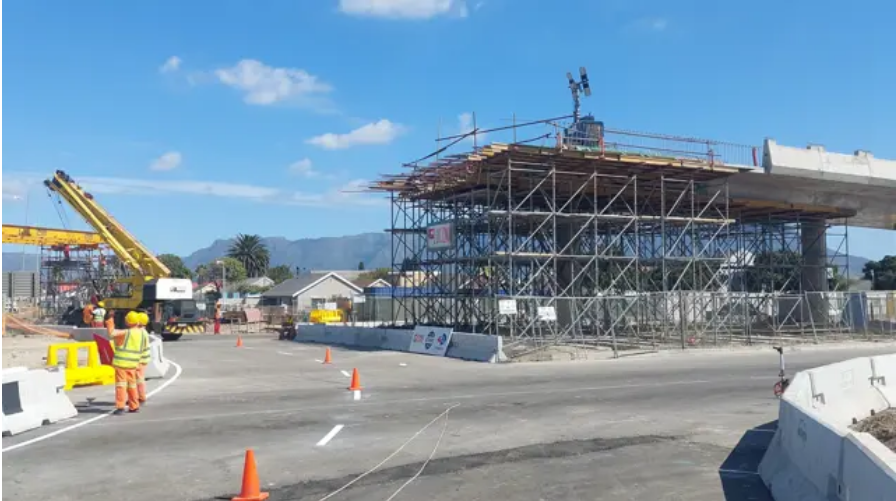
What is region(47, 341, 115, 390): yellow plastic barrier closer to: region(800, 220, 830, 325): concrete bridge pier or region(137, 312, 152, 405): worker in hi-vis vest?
region(137, 312, 152, 405): worker in hi-vis vest

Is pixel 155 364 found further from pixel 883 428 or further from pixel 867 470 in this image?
pixel 867 470

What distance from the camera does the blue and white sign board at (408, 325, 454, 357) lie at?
91.0 ft

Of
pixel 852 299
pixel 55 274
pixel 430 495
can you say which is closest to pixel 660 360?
pixel 852 299

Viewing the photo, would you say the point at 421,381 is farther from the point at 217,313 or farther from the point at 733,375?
the point at 217,313

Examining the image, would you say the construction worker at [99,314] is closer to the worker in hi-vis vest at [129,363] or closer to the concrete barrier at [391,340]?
the concrete barrier at [391,340]

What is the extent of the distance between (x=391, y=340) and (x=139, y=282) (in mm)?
15968

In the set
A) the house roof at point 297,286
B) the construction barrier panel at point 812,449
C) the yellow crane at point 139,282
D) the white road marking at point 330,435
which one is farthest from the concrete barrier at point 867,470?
the house roof at point 297,286

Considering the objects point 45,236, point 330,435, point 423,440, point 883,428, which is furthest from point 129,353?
point 45,236

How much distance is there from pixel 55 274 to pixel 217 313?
15506 millimetres

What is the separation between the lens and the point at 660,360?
25406 mm

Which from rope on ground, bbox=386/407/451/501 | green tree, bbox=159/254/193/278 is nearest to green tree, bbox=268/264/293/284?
green tree, bbox=159/254/193/278

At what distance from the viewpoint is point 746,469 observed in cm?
897

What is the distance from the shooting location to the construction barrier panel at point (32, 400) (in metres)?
11.7

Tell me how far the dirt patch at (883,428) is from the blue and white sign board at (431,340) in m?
17.0
